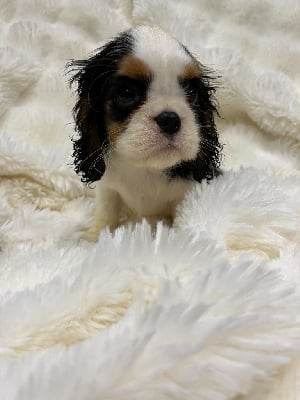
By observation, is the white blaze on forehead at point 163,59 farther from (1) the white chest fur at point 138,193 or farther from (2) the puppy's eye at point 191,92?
(1) the white chest fur at point 138,193

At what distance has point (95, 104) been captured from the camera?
1.06 metres

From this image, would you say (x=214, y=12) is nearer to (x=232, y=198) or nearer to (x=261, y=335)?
(x=232, y=198)

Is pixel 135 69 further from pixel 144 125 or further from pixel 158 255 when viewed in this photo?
pixel 158 255

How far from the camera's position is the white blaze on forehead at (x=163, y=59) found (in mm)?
968

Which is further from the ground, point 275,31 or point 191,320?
point 275,31

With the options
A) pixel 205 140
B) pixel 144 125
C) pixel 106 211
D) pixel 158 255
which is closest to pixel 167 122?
pixel 144 125

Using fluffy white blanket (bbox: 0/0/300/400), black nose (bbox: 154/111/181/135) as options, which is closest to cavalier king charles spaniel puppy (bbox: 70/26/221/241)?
black nose (bbox: 154/111/181/135)

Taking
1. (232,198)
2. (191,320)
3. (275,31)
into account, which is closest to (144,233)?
(191,320)

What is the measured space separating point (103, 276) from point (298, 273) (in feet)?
1.12

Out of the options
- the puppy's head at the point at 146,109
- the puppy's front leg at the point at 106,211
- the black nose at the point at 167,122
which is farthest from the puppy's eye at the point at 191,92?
the puppy's front leg at the point at 106,211

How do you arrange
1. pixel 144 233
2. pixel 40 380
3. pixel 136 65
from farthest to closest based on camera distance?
pixel 136 65 < pixel 144 233 < pixel 40 380

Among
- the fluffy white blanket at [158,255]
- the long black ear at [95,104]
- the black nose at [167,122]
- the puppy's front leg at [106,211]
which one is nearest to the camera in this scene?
the fluffy white blanket at [158,255]

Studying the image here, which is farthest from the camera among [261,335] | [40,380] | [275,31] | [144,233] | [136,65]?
[275,31]

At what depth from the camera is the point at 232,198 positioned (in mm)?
1009
